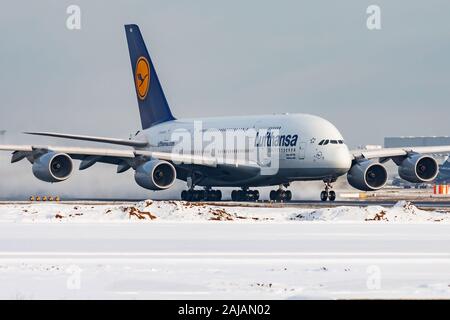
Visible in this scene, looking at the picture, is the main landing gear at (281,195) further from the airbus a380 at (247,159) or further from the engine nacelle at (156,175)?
the engine nacelle at (156,175)

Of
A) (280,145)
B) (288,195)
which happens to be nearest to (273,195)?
(288,195)

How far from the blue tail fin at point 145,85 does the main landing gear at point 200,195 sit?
26.9ft

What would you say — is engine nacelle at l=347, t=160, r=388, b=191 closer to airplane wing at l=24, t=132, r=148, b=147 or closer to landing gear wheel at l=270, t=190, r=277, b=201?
landing gear wheel at l=270, t=190, r=277, b=201

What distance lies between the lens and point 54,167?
160ft

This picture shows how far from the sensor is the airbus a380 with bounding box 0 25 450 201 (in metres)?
49.9

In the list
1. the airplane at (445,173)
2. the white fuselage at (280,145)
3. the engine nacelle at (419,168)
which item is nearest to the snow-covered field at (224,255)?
the white fuselage at (280,145)

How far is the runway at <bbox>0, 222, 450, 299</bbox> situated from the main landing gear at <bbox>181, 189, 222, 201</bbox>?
24953 millimetres

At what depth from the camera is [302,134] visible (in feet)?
168

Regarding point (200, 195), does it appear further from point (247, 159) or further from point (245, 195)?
point (247, 159)

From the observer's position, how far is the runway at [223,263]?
1496 cm

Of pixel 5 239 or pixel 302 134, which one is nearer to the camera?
pixel 5 239
